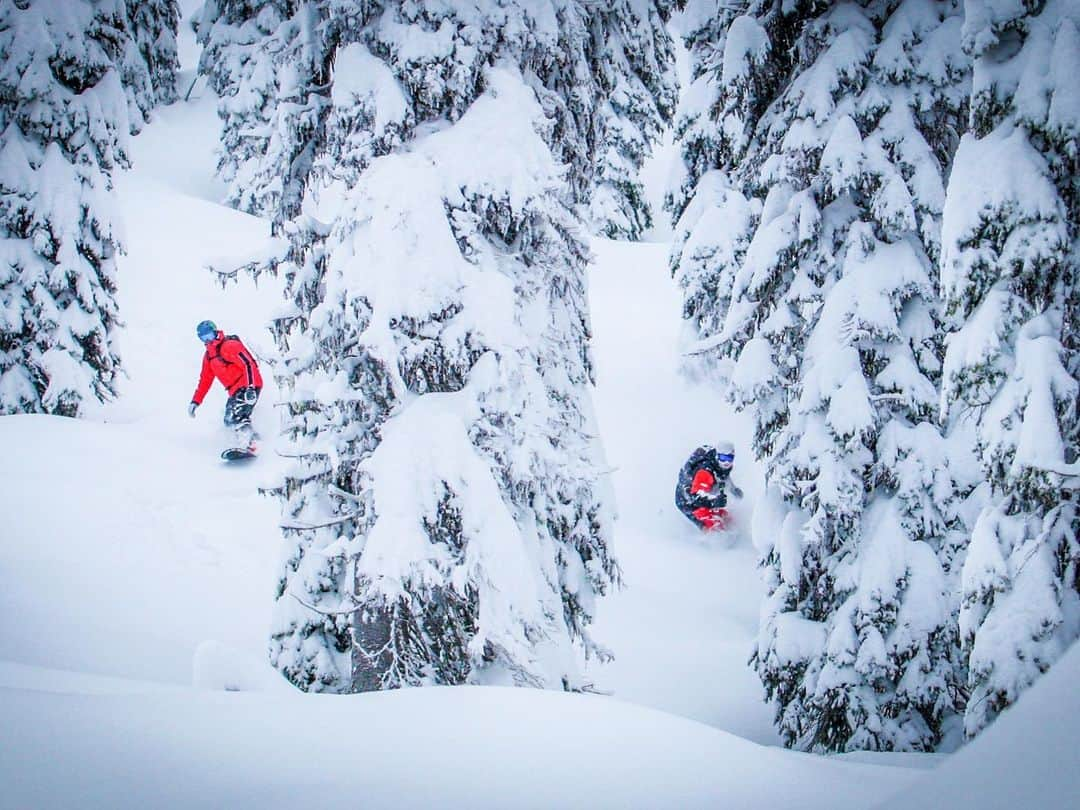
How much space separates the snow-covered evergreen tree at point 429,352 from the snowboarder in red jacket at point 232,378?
601cm

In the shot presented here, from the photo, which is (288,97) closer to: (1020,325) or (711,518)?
(1020,325)

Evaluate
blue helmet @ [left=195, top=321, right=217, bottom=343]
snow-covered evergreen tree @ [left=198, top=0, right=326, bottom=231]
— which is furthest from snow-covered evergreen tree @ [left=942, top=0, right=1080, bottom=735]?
blue helmet @ [left=195, top=321, right=217, bottom=343]

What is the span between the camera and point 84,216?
41.7 feet

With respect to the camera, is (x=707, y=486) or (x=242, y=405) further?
(x=707, y=486)

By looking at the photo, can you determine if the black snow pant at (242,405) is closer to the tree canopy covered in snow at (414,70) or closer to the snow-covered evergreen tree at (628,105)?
the tree canopy covered in snow at (414,70)

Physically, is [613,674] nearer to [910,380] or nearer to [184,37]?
[910,380]

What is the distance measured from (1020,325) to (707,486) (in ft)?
25.7

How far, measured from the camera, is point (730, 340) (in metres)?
8.93

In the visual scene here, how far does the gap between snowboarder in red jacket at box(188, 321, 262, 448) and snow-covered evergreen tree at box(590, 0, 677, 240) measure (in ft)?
21.3

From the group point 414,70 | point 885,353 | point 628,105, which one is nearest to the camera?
point 414,70

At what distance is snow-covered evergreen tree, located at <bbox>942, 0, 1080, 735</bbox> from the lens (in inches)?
205

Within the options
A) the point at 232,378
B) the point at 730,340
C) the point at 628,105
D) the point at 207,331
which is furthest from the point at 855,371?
the point at 628,105

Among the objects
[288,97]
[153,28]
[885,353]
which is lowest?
[885,353]

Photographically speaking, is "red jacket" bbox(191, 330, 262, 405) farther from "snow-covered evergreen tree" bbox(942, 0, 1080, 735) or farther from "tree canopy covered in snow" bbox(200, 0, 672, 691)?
"snow-covered evergreen tree" bbox(942, 0, 1080, 735)
